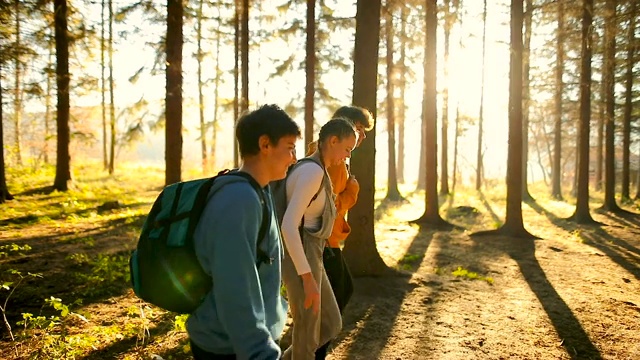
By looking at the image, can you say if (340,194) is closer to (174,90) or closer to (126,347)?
(126,347)

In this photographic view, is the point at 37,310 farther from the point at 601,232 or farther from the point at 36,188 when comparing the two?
the point at 601,232

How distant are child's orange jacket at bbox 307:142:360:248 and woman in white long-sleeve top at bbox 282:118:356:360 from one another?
44cm

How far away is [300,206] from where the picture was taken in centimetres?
284

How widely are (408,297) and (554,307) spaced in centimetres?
216

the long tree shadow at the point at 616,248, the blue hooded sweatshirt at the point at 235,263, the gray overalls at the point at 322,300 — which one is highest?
the blue hooded sweatshirt at the point at 235,263

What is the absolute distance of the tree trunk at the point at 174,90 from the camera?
10922 millimetres

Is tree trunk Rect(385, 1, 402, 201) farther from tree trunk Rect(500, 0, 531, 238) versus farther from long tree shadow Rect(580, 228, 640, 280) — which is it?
long tree shadow Rect(580, 228, 640, 280)

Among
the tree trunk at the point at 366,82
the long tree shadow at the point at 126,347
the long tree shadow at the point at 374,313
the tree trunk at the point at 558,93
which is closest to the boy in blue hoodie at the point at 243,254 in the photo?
the long tree shadow at the point at 126,347

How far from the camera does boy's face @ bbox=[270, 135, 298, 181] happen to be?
1.93m

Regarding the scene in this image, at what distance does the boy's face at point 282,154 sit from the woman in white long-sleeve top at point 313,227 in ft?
2.80

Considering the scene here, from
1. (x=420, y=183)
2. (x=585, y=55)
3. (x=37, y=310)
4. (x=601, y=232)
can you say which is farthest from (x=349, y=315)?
(x=420, y=183)

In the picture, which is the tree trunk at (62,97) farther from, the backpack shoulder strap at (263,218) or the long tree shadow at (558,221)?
the long tree shadow at (558,221)

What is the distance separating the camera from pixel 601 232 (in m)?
14.1

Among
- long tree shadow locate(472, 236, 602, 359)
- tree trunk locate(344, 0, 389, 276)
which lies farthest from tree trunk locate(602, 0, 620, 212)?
tree trunk locate(344, 0, 389, 276)
